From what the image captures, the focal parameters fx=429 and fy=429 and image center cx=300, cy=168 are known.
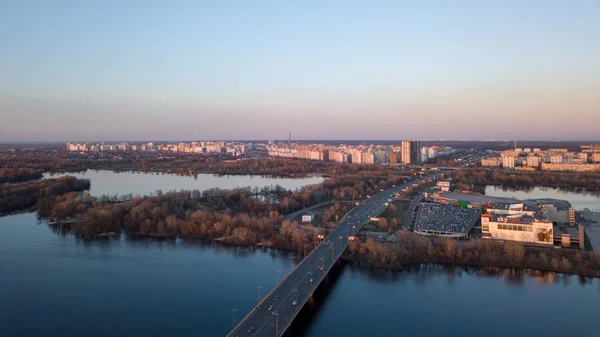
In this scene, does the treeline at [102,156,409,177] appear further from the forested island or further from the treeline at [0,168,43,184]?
the treeline at [0,168,43,184]

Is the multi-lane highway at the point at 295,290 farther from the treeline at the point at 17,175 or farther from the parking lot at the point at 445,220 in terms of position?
the treeline at the point at 17,175

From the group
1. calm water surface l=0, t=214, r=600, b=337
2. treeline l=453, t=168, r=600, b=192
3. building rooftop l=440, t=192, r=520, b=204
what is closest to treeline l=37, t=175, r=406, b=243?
calm water surface l=0, t=214, r=600, b=337

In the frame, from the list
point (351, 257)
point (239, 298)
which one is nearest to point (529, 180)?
point (351, 257)

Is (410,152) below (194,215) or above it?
above

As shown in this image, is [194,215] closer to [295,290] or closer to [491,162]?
[295,290]

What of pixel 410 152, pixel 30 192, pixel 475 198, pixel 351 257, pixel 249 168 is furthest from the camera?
pixel 410 152
